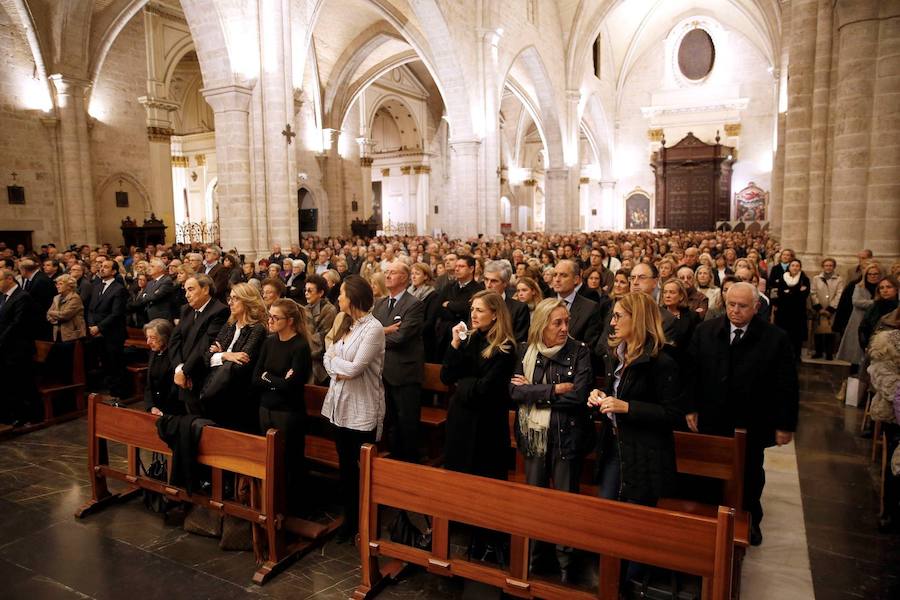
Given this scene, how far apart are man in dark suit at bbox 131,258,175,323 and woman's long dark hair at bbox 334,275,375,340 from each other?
4234mm

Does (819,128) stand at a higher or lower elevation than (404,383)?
higher

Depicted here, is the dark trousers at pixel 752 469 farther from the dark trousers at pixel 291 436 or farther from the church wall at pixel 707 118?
the church wall at pixel 707 118

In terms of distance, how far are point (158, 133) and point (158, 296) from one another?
16.4 meters

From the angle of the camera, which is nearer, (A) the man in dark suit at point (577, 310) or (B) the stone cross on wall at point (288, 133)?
(A) the man in dark suit at point (577, 310)

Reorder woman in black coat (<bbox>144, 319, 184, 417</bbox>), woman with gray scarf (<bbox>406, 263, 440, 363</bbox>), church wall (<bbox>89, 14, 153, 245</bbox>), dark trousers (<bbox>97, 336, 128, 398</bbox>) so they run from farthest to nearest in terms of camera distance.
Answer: church wall (<bbox>89, 14, 153, 245</bbox>), dark trousers (<bbox>97, 336, 128, 398</bbox>), woman with gray scarf (<bbox>406, 263, 440, 363</bbox>), woman in black coat (<bbox>144, 319, 184, 417</bbox>)

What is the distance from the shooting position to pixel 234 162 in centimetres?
1230

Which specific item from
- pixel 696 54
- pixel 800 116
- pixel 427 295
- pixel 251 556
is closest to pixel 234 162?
pixel 427 295

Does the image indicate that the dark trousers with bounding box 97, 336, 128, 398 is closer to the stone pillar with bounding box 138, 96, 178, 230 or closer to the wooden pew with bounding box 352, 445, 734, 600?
the wooden pew with bounding box 352, 445, 734, 600

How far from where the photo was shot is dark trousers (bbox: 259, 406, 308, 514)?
A: 4.08 meters

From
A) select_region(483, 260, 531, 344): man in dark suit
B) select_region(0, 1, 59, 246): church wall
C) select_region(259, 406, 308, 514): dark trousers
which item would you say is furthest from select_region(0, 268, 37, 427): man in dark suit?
select_region(0, 1, 59, 246): church wall

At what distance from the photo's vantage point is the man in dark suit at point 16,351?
239 inches

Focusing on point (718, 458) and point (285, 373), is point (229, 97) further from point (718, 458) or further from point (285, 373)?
point (718, 458)

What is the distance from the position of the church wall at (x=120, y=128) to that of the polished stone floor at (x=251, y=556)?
1692 cm

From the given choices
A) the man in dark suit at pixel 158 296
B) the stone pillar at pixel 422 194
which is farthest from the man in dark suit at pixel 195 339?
the stone pillar at pixel 422 194
